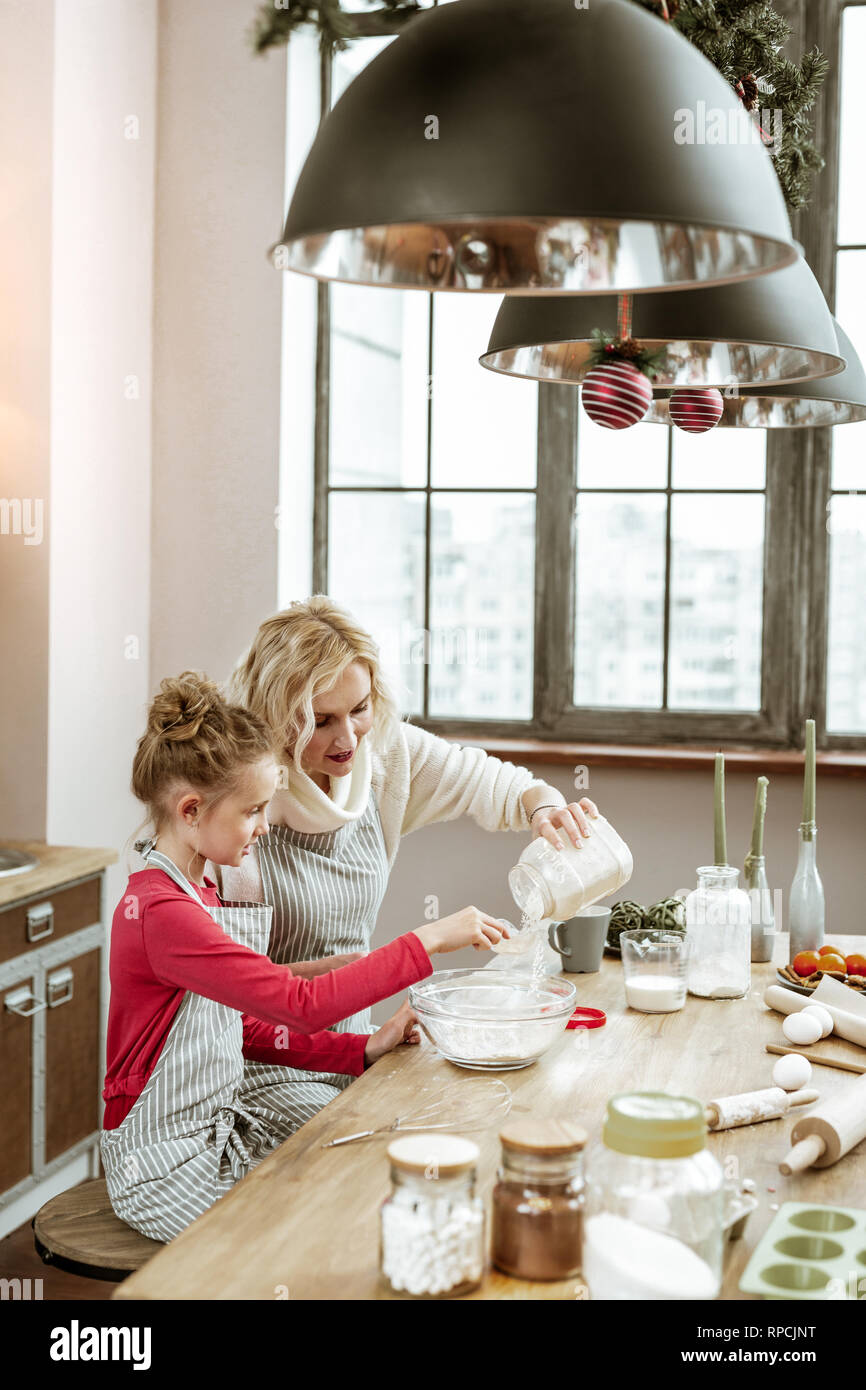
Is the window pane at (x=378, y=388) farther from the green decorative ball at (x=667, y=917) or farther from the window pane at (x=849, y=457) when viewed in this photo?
the green decorative ball at (x=667, y=917)

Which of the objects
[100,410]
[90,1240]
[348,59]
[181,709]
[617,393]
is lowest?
[90,1240]

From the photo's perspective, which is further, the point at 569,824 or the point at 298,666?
the point at 298,666

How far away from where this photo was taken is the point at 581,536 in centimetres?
356

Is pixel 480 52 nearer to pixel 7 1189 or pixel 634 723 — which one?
pixel 7 1189

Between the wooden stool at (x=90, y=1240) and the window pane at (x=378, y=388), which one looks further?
the window pane at (x=378, y=388)

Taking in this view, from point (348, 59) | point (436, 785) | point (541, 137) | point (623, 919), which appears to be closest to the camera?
point (541, 137)

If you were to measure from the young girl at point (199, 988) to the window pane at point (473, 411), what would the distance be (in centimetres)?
192

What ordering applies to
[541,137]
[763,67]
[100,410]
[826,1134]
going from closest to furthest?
[541,137] → [826,1134] → [763,67] → [100,410]

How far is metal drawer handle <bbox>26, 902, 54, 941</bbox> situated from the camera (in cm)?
271

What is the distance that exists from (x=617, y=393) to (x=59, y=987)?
1965mm

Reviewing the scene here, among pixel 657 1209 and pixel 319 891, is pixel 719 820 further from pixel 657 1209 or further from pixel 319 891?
pixel 657 1209

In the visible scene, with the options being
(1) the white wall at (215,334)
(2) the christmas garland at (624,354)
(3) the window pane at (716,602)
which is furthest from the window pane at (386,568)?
(2) the christmas garland at (624,354)

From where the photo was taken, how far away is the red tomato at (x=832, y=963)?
198 cm

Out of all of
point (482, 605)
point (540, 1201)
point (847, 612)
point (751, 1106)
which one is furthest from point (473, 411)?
point (540, 1201)
